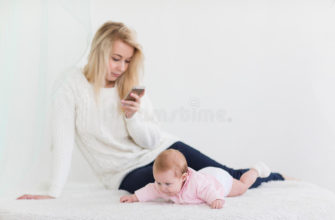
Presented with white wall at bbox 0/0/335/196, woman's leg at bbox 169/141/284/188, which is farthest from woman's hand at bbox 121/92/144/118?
white wall at bbox 0/0/335/196

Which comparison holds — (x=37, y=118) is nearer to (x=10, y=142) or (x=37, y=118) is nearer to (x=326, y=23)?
(x=10, y=142)

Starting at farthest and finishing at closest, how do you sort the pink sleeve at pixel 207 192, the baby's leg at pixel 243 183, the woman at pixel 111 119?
the woman at pixel 111 119 → the baby's leg at pixel 243 183 → the pink sleeve at pixel 207 192

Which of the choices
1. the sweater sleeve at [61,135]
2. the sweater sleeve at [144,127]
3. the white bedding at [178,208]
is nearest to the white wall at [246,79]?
the sweater sleeve at [144,127]

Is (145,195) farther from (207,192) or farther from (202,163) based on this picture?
(202,163)

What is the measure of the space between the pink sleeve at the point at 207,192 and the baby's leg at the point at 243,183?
0.21 metres

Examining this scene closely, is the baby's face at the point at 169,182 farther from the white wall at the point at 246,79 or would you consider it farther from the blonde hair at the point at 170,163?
the white wall at the point at 246,79

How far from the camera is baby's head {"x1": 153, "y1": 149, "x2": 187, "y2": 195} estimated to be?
→ 1.18 metres

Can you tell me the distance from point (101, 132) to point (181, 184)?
51 cm

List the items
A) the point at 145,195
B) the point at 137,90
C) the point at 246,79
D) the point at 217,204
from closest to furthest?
the point at 217,204 → the point at 145,195 → the point at 137,90 → the point at 246,79

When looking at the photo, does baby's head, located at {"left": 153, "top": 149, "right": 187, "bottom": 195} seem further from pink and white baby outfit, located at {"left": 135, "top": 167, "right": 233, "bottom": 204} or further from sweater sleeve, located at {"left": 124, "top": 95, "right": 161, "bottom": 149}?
sweater sleeve, located at {"left": 124, "top": 95, "right": 161, "bottom": 149}

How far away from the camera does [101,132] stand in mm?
1584

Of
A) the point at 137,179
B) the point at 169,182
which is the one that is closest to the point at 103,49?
the point at 137,179

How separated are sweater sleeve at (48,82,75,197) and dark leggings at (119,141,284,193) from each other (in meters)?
0.27

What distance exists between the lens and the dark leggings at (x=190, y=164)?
1497 mm
